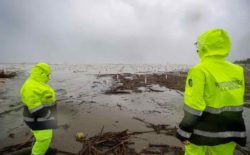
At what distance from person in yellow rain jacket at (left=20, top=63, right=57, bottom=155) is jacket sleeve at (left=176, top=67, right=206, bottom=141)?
277cm

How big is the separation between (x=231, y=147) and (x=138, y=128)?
4376 millimetres

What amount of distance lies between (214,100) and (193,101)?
317mm

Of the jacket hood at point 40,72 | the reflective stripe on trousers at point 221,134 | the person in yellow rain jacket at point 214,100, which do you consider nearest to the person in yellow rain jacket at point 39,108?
the jacket hood at point 40,72

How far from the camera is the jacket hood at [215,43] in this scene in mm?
2305

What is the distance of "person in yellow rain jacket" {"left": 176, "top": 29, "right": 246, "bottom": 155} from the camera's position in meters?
2.23

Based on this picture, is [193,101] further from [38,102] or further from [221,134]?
[38,102]

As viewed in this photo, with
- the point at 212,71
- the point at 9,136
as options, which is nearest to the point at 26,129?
the point at 9,136

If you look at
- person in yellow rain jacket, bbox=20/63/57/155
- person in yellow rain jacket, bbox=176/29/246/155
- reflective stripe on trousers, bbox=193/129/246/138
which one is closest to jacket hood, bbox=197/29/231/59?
person in yellow rain jacket, bbox=176/29/246/155

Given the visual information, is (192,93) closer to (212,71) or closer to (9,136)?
(212,71)

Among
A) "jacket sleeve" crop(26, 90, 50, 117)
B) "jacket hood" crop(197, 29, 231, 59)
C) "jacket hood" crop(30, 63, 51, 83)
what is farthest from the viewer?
"jacket hood" crop(30, 63, 51, 83)

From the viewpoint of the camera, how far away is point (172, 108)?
1004 cm

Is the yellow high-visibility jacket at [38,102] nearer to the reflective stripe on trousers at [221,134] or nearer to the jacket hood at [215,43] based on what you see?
the reflective stripe on trousers at [221,134]

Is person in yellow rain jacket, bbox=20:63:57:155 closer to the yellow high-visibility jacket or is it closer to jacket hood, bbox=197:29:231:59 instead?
the yellow high-visibility jacket

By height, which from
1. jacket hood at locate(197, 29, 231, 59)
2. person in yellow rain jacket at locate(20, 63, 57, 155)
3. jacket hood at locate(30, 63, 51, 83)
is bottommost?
person in yellow rain jacket at locate(20, 63, 57, 155)
